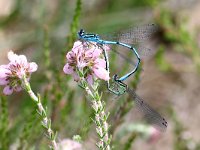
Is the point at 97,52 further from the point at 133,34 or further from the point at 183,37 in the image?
the point at 183,37

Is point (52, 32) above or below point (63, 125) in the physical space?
above

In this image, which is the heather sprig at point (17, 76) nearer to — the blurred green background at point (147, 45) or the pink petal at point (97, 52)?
the pink petal at point (97, 52)

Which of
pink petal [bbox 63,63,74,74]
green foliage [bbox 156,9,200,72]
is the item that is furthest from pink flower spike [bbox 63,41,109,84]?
green foliage [bbox 156,9,200,72]

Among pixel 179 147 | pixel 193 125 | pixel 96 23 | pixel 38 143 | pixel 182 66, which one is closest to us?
pixel 38 143

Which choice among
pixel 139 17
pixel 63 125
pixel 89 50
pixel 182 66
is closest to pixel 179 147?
pixel 63 125

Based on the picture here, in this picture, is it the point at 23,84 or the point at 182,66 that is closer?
the point at 23,84

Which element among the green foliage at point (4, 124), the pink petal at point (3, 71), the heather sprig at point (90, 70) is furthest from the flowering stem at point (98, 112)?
the green foliage at point (4, 124)

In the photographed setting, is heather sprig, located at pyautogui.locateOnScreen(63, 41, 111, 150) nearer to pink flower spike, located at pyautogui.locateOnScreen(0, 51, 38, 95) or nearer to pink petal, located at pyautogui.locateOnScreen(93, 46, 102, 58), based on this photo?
pink petal, located at pyautogui.locateOnScreen(93, 46, 102, 58)

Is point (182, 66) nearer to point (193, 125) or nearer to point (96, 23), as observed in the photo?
point (193, 125)

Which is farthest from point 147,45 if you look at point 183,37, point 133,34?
point 133,34
